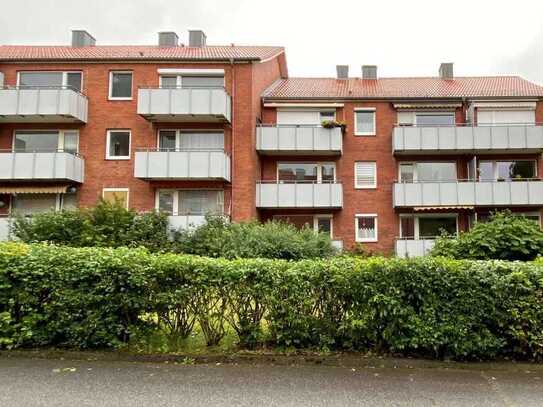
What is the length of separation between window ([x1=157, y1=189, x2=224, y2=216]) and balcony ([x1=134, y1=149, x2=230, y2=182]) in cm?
153

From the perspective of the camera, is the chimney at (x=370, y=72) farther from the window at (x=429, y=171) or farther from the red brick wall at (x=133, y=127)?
the red brick wall at (x=133, y=127)

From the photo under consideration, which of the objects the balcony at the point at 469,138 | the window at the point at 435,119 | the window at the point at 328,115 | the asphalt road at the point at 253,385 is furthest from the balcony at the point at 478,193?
the asphalt road at the point at 253,385

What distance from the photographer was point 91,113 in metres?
24.3

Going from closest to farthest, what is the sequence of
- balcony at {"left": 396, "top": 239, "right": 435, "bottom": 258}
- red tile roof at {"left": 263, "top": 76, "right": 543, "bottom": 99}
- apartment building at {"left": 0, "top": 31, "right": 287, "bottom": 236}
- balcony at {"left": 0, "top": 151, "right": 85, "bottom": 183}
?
balcony at {"left": 0, "top": 151, "right": 85, "bottom": 183}, apartment building at {"left": 0, "top": 31, "right": 287, "bottom": 236}, balcony at {"left": 396, "top": 239, "right": 435, "bottom": 258}, red tile roof at {"left": 263, "top": 76, "right": 543, "bottom": 99}

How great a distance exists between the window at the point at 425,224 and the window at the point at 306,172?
4553mm

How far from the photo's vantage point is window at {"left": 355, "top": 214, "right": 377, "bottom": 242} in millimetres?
25250

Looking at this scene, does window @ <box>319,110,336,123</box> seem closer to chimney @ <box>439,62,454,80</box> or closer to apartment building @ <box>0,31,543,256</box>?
apartment building @ <box>0,31,543,256</box>

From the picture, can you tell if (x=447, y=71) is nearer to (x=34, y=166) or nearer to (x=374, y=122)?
(x=374, y=122)

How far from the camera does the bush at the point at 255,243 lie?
51.2ft

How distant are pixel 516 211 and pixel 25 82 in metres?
26.6

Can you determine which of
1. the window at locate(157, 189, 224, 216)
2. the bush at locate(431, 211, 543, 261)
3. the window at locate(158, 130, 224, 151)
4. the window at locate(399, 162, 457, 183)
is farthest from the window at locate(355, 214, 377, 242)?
the bush at locate(431, 211, 543, 261)

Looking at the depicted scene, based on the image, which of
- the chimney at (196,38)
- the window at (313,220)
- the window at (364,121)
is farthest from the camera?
the chimney at (196,38)

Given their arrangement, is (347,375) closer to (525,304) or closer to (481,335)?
(481,335)

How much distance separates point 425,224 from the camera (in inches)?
1007
